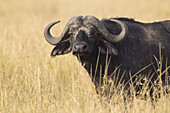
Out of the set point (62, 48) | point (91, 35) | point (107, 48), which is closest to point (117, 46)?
point (107, 48)

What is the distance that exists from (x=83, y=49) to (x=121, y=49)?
0.79 m

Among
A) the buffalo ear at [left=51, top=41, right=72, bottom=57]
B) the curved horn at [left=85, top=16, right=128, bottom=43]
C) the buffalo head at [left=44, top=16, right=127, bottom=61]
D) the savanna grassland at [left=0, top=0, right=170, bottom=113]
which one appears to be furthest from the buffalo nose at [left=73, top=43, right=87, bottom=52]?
the buffalo ear at [left=51, top=41, right=72, bottom=57]

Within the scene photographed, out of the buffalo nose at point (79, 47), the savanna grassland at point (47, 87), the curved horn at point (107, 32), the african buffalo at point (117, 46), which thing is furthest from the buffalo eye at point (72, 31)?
the savanna grassland at point (47, 87)

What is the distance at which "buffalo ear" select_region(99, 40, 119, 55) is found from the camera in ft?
17.2

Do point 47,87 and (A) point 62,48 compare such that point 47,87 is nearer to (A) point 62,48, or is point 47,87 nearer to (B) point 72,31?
(A) point 62,48

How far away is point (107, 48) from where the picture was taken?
5.28 meters

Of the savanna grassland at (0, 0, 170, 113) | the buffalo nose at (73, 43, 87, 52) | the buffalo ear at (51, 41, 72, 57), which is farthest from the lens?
the buffalo ear at (51, 41, 72, 57)

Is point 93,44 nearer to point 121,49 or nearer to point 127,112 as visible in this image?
point 121,49

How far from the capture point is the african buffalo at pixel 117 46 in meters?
5.13

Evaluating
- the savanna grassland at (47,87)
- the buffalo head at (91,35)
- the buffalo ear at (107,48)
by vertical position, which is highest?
the buffalo head at (91,35)

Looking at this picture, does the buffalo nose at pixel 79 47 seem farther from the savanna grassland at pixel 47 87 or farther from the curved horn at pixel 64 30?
the curved horn at pixel 64 30

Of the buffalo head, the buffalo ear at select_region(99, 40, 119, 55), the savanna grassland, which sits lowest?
the savanna grassland

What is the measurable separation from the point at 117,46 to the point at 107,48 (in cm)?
19

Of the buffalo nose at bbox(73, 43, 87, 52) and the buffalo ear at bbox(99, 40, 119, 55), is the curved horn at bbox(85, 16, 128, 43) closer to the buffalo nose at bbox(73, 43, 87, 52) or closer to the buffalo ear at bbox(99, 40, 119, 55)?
the buffalo ear at bbox(99, 40, 119, 55)
